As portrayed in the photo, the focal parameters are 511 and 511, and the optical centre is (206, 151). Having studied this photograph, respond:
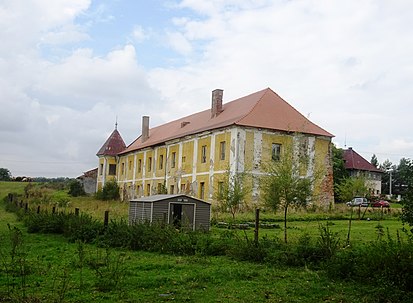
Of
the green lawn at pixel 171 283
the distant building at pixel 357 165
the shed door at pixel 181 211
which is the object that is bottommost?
the green lawn at pixel 171 283

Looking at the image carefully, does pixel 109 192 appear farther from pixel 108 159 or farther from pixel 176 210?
pixel 176 210

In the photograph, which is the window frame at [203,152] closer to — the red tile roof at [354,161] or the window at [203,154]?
the window at [203,154]

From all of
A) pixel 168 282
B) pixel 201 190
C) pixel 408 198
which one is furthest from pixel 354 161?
pixel 168 282

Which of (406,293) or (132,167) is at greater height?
(132,167)

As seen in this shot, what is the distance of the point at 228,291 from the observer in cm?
928

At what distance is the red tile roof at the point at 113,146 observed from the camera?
65.0 m

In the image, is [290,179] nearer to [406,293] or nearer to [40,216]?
[406,293]

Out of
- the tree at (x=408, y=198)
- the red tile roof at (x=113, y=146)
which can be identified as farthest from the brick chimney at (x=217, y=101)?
the tree at (x=408, y=198)

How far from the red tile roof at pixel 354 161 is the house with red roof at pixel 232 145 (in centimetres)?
3374

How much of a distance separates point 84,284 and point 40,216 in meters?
12.0

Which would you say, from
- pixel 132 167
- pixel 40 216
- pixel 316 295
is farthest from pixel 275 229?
pixel 132 167

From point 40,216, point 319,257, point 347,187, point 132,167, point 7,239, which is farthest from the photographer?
point 132,167

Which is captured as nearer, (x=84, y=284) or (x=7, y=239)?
(x=84, y=284)

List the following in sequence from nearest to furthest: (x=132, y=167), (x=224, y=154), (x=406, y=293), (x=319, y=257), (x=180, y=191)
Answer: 1. (x=406, y=293)
2. (x=319, y=257)
3. (x=224, y=154)
4. (x=180, y=191)
5. (x=132, y=167)
